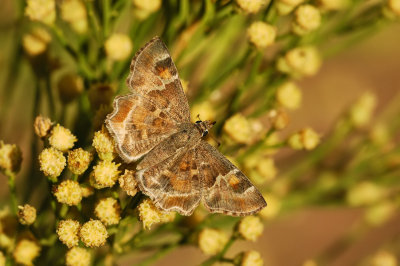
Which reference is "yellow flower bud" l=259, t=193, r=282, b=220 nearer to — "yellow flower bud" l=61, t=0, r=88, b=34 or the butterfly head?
the butterfly head

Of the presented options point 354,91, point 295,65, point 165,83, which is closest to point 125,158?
point 165,83

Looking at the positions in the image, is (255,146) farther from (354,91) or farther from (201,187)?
(354,91)

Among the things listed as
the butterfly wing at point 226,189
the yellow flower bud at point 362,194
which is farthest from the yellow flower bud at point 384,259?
the butterfly wing at point 226,189

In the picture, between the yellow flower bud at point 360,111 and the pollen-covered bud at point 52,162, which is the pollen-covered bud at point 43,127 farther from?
the yellow flower bud at point 360,111

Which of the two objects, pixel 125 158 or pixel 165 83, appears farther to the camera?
pixel 165 83

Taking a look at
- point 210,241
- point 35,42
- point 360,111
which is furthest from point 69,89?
point 360,111

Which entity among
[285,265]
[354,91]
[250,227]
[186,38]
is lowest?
[250,227]
